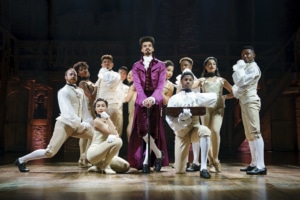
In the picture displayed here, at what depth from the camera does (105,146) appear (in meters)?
4.61

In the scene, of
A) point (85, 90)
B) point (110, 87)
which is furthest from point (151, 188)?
point (85, 90)

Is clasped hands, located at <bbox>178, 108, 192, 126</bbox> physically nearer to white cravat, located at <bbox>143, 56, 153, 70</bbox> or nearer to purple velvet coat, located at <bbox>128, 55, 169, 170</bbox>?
purple velvet coat, located at <bbox>128, 55, 169, 170</bbox>

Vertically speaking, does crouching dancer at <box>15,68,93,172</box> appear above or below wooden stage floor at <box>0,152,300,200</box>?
above

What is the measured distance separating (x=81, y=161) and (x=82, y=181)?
78.3 inches

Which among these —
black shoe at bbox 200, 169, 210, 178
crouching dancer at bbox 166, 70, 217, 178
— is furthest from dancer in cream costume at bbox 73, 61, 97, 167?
black shoe at bbox 200, 169, 210, 178

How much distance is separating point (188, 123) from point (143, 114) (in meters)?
0.81

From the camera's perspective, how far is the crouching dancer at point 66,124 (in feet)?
16.0

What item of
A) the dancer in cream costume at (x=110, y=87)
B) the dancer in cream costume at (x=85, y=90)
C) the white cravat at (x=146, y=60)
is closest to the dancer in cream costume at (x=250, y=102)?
the white cravat at (x=146, y=60)

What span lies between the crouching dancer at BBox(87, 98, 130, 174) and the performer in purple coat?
37 cm

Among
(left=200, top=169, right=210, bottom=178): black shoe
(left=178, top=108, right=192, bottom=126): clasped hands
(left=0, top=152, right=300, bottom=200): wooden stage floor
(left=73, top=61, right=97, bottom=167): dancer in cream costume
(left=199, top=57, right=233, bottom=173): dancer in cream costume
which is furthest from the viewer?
(left=73, top=61, right=97, bottom=167): dancer in cream costume

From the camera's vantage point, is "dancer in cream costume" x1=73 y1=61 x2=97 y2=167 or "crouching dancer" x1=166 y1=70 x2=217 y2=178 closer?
"crouching dancer" x1=166 y1=70 x2=217 y2=178

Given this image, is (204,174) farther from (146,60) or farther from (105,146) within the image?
(146,60)

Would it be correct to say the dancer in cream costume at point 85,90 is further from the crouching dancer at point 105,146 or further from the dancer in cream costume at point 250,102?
the dancer in cream costume at point 250,102

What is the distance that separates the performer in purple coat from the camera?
16.0 feet
